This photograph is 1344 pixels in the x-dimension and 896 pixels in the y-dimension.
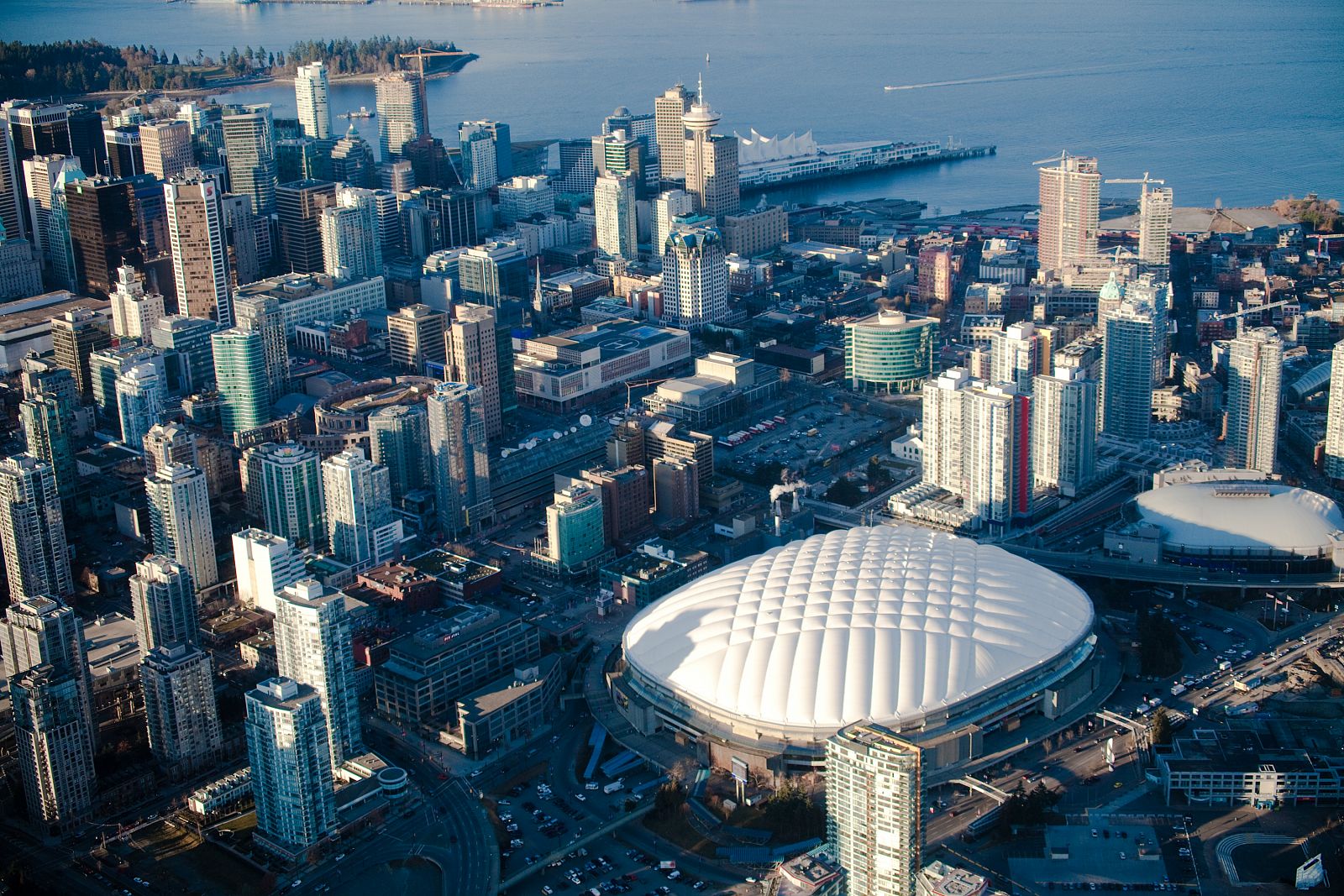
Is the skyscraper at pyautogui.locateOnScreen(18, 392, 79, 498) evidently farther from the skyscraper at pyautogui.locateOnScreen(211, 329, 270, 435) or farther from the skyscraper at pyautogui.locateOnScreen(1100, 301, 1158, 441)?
the skyscraper at pyautogui.locateOnScreen(1100, 301, 1158, 441)

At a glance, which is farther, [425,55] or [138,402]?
[425,55]

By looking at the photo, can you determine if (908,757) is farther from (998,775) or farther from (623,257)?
(623,257)

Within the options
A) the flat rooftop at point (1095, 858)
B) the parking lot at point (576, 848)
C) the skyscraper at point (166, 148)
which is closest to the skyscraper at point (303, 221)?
the skyscraper at point (166, 148)

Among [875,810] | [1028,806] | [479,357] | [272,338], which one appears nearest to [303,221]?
[272,338]

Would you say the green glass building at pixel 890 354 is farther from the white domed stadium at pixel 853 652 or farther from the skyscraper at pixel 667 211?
the white domed stadium at pixel 853 652

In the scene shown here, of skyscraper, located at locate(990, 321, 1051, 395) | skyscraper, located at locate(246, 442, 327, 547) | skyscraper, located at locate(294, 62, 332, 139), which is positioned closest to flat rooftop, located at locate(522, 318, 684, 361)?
skyscraper, located at locate(246, 442, 327, 547)

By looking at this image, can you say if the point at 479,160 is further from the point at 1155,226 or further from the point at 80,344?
the point at 1155,226

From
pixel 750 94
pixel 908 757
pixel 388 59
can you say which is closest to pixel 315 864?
pixel 908 757
